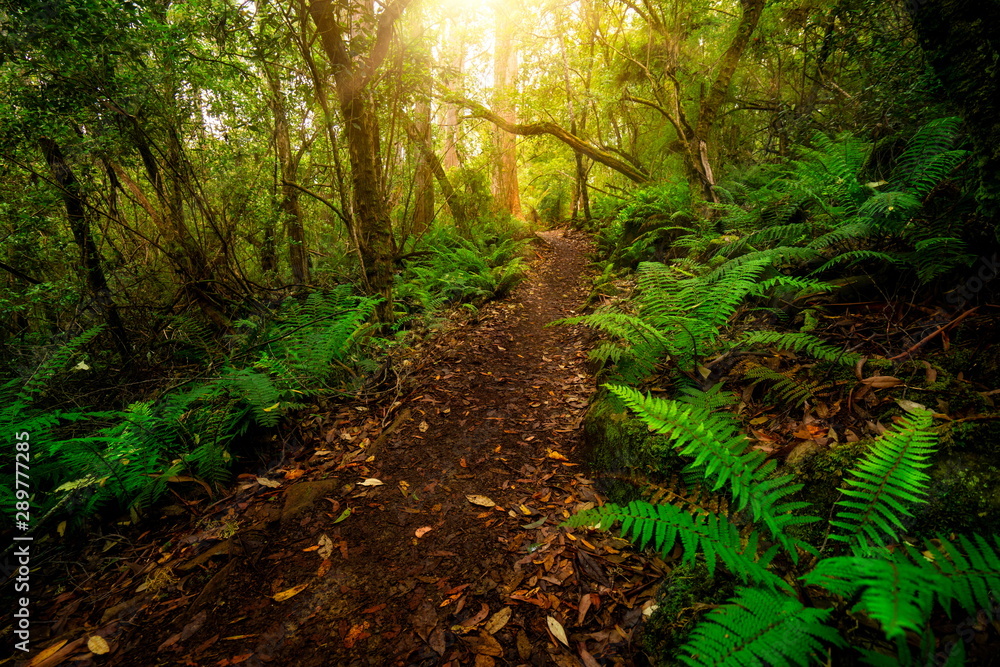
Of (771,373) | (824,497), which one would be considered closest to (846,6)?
(771,373)

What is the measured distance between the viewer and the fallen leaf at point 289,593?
198 cm

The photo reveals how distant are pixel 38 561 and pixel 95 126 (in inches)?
178

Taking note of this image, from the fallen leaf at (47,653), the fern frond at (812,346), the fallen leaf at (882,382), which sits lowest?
the fallen leaf at (47,653)

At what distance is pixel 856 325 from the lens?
2486mm

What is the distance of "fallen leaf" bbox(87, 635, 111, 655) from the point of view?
5.89 ft

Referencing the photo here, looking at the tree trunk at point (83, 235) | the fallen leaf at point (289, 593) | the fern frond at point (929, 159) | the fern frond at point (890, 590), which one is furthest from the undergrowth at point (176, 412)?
the fern frond at point (929, 159)

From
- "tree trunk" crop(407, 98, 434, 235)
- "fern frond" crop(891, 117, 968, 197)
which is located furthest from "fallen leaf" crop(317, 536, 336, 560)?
"tree trunk" crop(407, 98, 434, 235)

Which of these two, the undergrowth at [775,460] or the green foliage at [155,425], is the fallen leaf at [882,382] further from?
the green foliage at [155,425]

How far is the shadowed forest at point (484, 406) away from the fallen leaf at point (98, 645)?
2 cm

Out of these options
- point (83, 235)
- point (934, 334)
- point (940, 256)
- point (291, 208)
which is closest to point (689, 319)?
point (934, 334)

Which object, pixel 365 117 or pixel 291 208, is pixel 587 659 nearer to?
pixel 365 117

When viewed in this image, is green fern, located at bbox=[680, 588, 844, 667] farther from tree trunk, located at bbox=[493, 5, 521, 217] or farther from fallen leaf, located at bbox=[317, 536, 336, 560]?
tree trunk, located at bbox=[493, 5, 521, 217]

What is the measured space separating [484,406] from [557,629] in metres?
2.15

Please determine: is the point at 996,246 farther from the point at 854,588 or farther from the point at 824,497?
the point at 854,588
